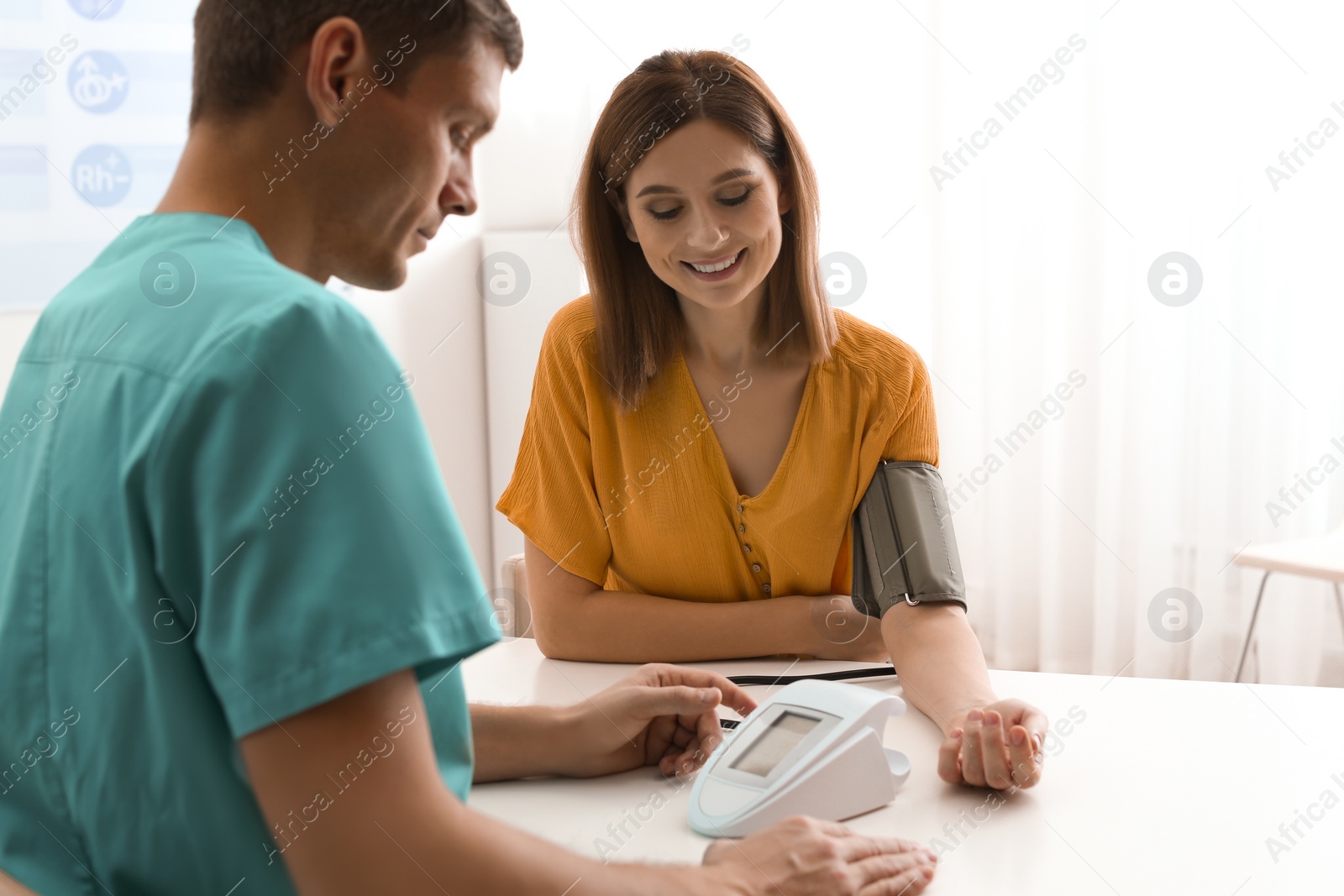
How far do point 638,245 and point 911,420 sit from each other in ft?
1.74

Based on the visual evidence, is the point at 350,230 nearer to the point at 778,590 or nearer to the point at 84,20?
the point at 778,590

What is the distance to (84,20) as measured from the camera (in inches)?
86.4

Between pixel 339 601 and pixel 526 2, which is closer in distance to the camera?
pixel 339 601

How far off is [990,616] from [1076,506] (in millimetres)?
451

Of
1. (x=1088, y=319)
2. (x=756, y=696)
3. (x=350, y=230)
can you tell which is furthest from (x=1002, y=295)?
(x=350, y=230)

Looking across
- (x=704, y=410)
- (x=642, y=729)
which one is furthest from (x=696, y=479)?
(x=642, y=729)

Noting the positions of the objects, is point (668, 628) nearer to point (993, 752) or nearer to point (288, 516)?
point (993, 752)

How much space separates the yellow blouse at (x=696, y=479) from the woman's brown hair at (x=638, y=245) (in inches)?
1.7

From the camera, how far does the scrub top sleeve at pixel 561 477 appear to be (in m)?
1.69

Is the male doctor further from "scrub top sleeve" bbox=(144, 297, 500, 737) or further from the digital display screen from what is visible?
the digital display screen

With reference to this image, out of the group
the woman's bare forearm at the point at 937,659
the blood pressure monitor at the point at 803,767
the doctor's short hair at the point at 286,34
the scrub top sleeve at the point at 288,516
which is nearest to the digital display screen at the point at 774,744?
the blood pressure monitor at the point at 803,767

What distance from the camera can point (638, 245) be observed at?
1836 mm

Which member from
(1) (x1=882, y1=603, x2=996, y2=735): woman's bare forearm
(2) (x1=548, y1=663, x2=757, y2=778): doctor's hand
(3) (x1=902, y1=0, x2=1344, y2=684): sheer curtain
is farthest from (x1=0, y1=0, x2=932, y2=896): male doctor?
(3) (x1=902, y1=0, x2=1344, y2=684): sheer curtain

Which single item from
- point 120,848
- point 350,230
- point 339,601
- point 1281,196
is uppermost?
point 1281,196
